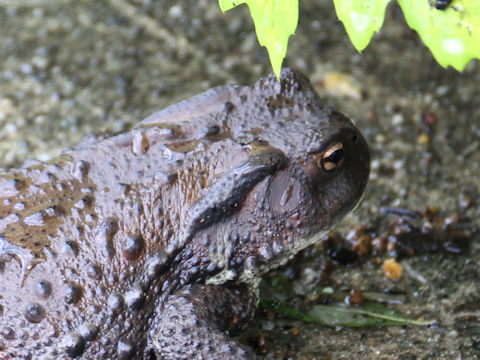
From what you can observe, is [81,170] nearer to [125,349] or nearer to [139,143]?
[139,143]

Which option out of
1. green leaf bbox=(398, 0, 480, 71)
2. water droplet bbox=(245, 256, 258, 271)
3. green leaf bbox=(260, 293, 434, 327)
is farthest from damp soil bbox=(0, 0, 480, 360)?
green leaf bbox=(398, 0, 480, 71)

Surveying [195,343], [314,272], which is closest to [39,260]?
[195,343]

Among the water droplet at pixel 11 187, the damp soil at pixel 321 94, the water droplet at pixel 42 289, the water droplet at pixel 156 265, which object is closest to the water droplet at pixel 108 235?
the water droplet at pixel 156 265

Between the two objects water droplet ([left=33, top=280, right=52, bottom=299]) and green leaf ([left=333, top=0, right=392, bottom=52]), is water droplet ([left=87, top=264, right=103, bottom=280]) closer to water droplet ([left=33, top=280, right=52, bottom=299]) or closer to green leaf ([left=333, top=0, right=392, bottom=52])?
water droplet ([left=33, top=280, right=52, bottom=299])

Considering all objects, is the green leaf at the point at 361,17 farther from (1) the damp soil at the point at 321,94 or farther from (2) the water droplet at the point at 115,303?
(1) the damp soil at the point at 321,94

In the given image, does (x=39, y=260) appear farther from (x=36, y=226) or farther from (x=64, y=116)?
(x=64, y=116)

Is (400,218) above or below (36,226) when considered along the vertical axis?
below

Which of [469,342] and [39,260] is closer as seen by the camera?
[39,260]
